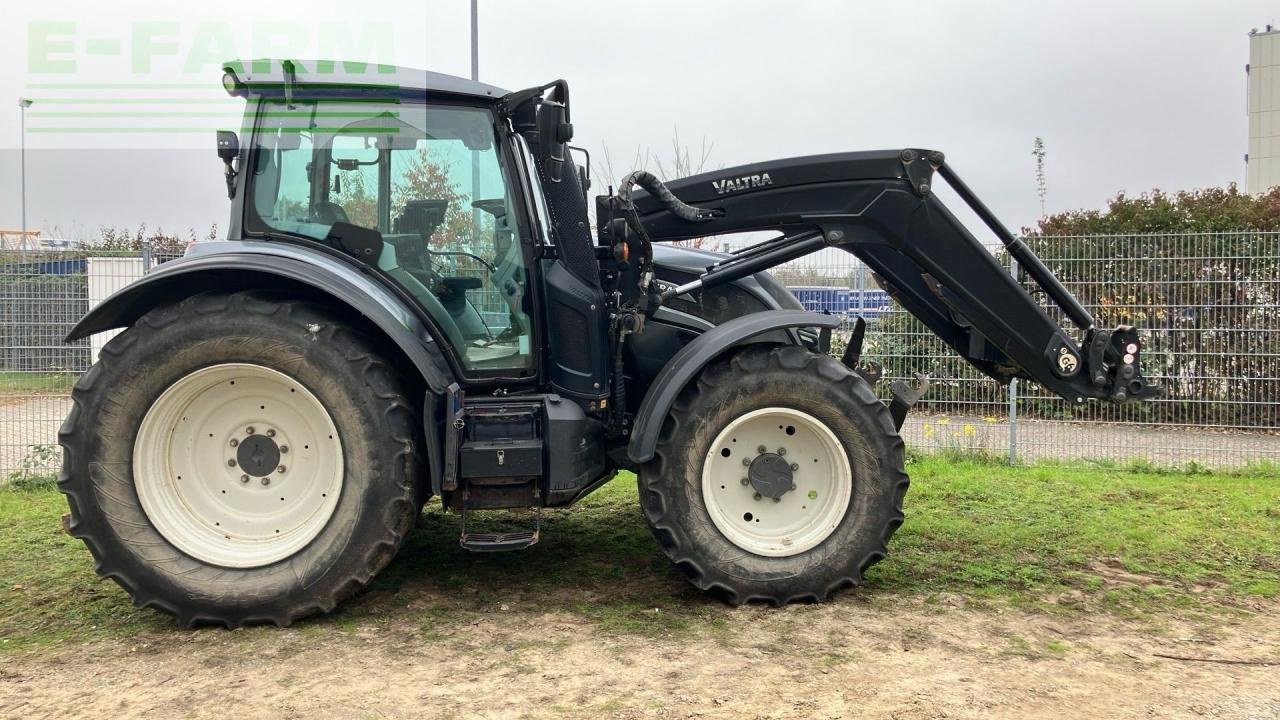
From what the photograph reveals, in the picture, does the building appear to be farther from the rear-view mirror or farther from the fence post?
the rear-view mirror

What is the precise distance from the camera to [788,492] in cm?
423

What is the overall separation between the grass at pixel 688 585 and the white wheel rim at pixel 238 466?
432 mm

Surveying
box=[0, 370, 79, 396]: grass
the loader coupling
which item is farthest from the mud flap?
box=[0, 370, 79, 396]: grass

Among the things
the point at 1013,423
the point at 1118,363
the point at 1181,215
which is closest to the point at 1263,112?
the point at 1181,215

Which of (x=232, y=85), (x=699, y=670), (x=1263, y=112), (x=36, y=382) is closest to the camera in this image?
(x=699, y=670)

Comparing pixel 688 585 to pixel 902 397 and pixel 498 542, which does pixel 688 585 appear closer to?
pixel 498 542

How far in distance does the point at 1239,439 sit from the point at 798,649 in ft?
20.7

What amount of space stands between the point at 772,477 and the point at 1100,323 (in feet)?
17.6

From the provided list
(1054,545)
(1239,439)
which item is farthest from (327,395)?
(1239,439)

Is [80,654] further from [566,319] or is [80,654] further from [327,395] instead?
[566,319]

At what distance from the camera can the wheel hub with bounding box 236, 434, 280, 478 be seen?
3.98 m

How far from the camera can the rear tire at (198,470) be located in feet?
12.3

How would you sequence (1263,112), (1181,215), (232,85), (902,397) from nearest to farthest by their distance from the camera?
(232,85), (902,397), (1181,215), (1263,112)

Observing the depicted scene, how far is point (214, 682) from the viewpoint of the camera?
326 centimetres
